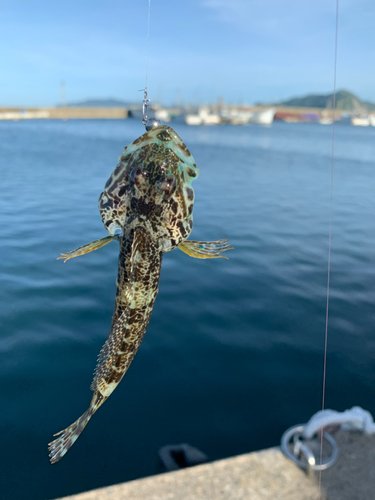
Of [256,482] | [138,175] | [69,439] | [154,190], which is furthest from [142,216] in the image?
[256,482]

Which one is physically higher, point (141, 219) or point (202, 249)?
point (141, 219)

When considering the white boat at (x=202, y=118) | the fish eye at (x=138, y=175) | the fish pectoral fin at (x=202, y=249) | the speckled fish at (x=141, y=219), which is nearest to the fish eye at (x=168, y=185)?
the speckled fish at (x=141, y=219)

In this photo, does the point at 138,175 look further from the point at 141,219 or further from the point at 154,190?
the point at 141,219

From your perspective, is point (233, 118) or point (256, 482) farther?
point (233, 118)

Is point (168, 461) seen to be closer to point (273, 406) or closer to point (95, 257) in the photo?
point (273, 406)

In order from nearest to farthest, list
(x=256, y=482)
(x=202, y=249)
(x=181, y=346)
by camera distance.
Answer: (x=202, y=249), (x=256, y=482), (x=181, y=346)

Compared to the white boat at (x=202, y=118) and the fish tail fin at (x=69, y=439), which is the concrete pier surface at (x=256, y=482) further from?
the white boat at (x=202, y=118)
